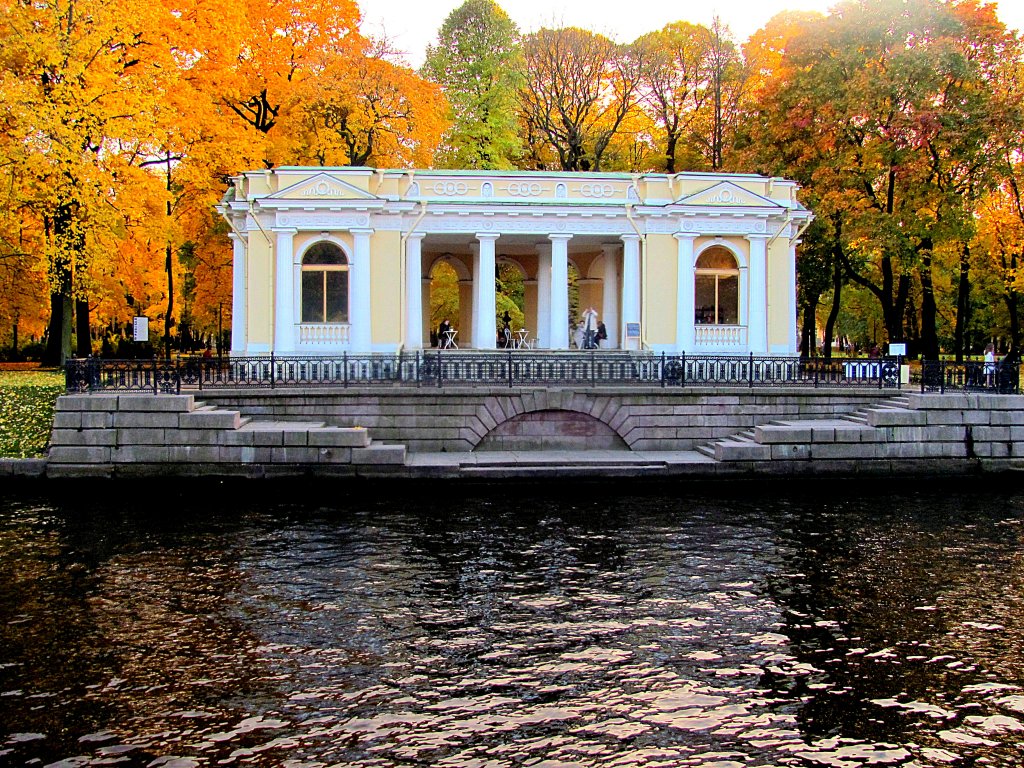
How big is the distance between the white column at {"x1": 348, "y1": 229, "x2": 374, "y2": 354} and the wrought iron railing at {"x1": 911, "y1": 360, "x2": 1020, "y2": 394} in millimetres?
14081

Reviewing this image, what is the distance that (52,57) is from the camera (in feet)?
81.2

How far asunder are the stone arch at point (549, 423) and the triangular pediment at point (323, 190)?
7.31 metres

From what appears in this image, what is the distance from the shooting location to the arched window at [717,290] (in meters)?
24.3

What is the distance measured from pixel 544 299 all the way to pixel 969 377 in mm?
11931

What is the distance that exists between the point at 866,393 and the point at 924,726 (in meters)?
14.7

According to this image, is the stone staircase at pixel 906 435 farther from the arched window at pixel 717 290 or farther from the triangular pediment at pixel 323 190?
the triangular pediment at pixel 323 190

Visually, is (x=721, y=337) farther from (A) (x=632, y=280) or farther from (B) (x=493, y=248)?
(B) (x=493, y=248)

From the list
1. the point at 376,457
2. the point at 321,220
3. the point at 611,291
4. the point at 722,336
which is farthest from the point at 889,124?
the point at 376,457

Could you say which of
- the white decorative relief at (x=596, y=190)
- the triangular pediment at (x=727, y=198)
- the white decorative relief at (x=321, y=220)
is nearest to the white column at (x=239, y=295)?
the white decorative relief at (x=321, y=220)

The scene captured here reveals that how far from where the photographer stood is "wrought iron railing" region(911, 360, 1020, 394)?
20344mm

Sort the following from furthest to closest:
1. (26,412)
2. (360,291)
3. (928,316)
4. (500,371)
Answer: (928,316) < (360,291) < (26,412) < (500,371)

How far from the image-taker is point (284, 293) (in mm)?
23047

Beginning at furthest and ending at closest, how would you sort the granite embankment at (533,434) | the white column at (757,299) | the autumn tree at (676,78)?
the autumn tree at (676,78) < the white column at (757,299) < the granite embankment at (533,434)

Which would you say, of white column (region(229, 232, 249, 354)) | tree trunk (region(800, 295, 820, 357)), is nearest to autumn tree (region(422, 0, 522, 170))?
white column (region(229, 232, 249, 354))
